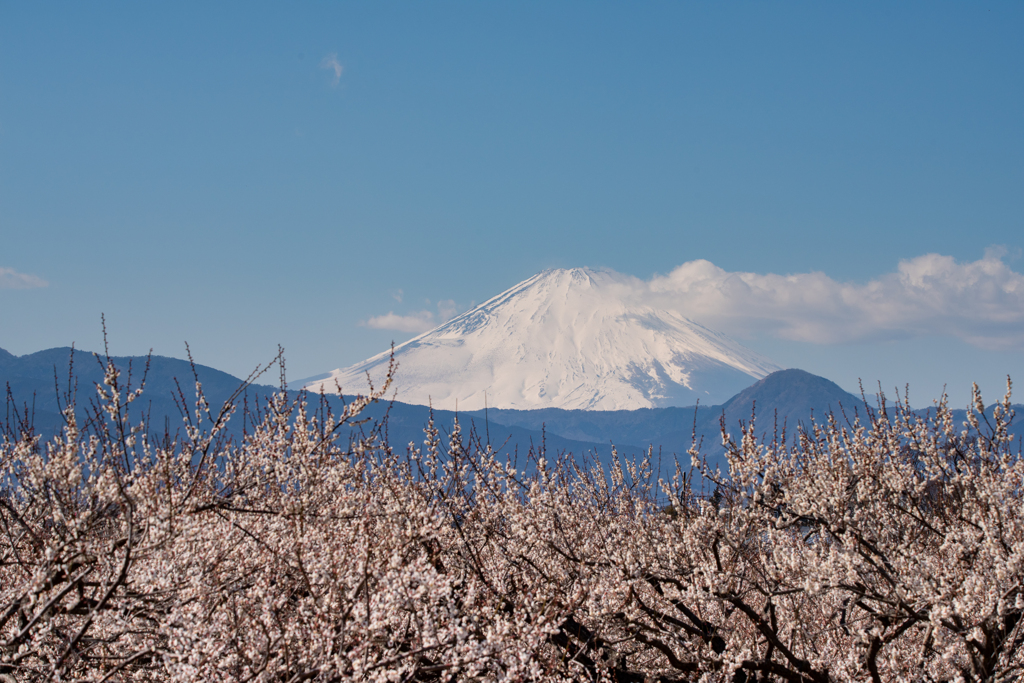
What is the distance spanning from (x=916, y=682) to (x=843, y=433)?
395 centimetres

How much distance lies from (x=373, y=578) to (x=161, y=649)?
144cm

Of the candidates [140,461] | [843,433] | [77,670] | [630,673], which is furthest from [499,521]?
[843,433]

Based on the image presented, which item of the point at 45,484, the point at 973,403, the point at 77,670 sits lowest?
the point at 77,670

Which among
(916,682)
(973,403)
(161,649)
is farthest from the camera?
(973,403)

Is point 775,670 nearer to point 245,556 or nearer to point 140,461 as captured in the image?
point 245,556

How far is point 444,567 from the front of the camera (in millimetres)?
6219

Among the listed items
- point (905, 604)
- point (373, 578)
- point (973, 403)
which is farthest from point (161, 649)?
point (973, 403)

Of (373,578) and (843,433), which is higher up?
(843,433)

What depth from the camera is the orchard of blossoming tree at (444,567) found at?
4.30 metres

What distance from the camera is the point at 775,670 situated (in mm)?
5688

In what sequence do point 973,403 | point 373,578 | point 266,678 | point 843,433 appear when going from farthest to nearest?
point 843,433
point 973,403
point 373,578
point 266,678

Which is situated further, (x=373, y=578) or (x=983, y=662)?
(x=983, y=662)

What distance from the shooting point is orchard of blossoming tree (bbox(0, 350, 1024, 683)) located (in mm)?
4301

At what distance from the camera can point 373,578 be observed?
16.3ft
